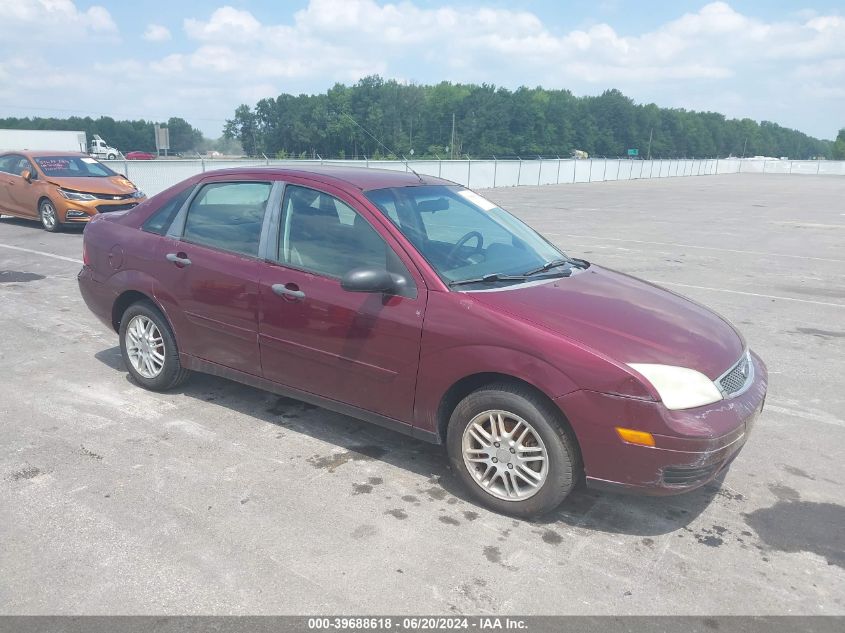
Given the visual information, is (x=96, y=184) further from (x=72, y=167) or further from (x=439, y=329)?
(x=439, y=329)

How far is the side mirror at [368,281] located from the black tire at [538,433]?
73 centimetres

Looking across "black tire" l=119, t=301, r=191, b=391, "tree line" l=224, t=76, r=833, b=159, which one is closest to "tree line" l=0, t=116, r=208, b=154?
"tree line" l=224, t=76, r=833, b=159

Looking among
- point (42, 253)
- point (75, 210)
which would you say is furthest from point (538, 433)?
point (75, 210)

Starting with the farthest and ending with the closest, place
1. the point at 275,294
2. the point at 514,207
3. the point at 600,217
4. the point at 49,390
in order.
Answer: the point at 514,207 < the point at 600,217 < the point at 49,390 < the point at 275,294

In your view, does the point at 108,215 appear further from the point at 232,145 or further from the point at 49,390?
the point at 232,145

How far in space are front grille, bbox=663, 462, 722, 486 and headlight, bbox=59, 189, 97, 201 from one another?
42.4ft

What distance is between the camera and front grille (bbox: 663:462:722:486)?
311 centimetres

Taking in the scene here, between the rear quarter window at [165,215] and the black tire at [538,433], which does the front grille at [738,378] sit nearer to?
the black tire at [538,433]

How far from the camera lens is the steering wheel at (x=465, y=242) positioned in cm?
389

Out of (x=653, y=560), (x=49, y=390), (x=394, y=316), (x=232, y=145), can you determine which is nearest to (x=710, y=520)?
(x=653, y=560)

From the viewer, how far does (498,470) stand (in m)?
3.46

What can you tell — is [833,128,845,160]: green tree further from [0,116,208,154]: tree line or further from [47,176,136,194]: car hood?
[47,176,136,194]: car hood

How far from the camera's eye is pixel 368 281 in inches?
139

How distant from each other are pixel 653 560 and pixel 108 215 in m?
4.64
